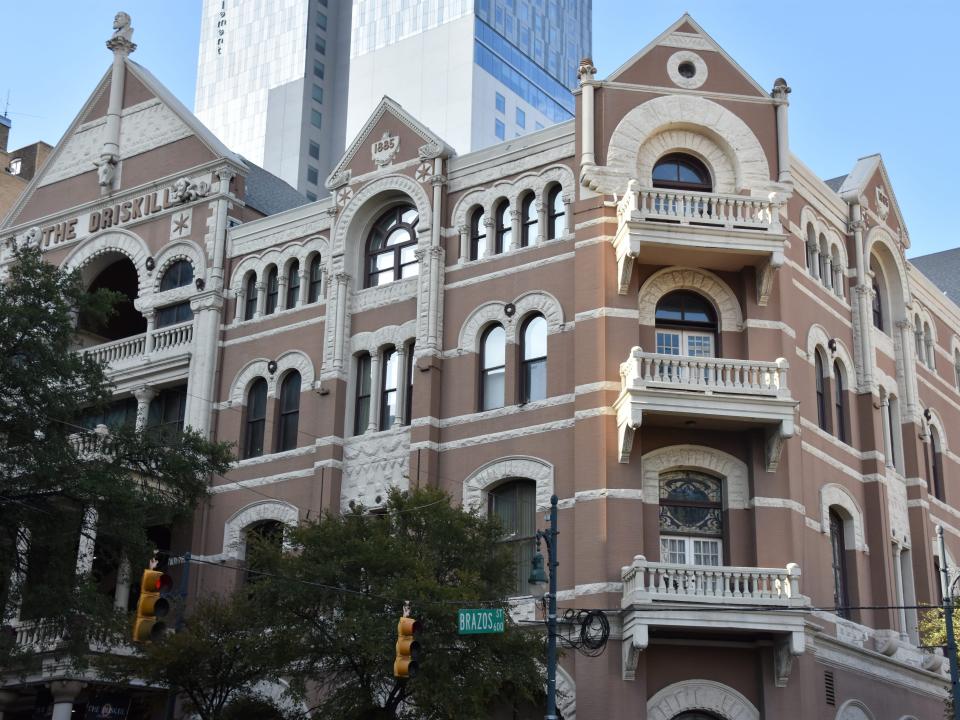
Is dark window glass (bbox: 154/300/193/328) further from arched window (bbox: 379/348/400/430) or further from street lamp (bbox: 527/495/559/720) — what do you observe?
street lamp (bbox: 527/495/559/720)

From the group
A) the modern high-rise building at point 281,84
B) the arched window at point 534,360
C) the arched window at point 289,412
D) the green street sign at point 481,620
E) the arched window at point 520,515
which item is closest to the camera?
the green street sign at point 481,620

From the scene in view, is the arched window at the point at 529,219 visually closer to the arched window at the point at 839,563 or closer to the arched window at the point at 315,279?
the arched window at the point at 315,279

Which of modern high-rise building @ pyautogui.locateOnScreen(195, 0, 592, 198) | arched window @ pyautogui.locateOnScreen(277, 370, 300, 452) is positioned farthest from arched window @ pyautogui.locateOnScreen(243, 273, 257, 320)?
modern high-rise building @ pyautogui.locateOnScreen(195, 0, 592, 198)

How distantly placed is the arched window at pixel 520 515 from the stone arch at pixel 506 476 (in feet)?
0.92

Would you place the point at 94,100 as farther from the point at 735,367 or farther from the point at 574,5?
the point at 574,5

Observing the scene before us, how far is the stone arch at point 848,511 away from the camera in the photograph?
34500mm

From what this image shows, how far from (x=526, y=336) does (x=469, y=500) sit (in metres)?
4.29

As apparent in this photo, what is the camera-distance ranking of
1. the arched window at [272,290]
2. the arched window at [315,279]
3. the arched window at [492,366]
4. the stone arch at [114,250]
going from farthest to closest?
the stone arch at [114,250] < the arched window at [272,290] < the arched window at [315,279] < the arched window at [492,366]

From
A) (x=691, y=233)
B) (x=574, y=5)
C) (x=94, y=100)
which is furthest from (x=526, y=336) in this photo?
(x=574, y=5)

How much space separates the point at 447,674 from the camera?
26047 millimetres

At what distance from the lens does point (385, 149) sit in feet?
126

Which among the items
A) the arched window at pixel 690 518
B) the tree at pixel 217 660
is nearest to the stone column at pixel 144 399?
the tree at pixel 217 660

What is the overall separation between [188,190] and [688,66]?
1579 cm

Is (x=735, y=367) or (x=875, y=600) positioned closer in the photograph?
(x=735, y=367)
